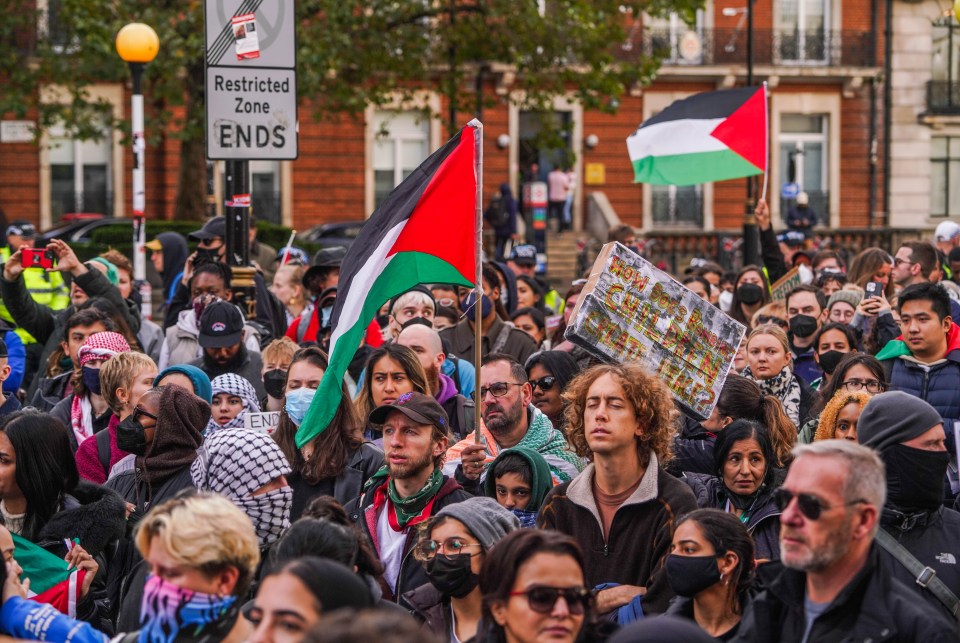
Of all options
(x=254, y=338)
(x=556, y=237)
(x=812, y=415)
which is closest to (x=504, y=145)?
(x=556, y=237)

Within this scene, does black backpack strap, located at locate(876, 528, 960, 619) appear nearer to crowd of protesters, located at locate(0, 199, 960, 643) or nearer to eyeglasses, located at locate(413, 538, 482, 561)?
crowd of protesters, located at locate(0, 199, 960, 643)

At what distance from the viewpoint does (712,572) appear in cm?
484

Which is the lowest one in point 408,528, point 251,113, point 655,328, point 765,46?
point 408,528

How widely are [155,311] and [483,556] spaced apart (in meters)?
16.3

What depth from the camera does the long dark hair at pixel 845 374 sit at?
24.0ft

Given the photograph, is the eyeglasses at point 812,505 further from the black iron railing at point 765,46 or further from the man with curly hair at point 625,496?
the black iron railing at point 765,46

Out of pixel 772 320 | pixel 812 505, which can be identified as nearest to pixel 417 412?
pixel 812 505

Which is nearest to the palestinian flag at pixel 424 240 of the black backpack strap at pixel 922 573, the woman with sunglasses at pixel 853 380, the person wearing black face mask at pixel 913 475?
the woman with sunglasses at pixel 853 380

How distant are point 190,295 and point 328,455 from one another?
473 cm

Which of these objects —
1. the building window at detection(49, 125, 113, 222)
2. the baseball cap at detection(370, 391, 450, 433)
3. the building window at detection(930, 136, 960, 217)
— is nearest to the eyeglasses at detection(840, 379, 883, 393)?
the baseball cap at detection(370, 391, 450, 433)

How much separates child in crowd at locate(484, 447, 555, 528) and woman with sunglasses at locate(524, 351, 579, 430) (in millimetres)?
1842

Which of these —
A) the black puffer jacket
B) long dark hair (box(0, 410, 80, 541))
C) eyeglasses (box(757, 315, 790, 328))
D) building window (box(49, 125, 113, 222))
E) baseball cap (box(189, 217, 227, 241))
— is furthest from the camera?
building window (box(49, 125, 113, 222))

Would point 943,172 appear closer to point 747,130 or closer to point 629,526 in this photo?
point 747,130

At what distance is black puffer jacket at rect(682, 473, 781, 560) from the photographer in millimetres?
5840
